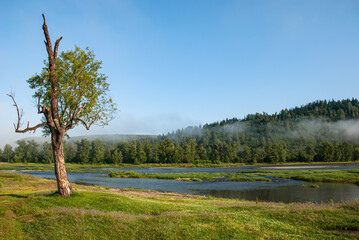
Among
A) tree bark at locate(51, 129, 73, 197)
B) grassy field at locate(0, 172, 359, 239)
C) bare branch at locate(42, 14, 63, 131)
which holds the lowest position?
grassy field at locate(0, 172, 359, 239)

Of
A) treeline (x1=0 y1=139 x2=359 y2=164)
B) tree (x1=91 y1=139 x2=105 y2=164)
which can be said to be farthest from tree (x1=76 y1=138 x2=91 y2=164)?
tree (x1=91 y1=139 x2=105 y2=164)

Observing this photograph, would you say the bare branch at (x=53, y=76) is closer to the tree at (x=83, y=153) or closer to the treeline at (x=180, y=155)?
the treeline at (x=180, y=155)

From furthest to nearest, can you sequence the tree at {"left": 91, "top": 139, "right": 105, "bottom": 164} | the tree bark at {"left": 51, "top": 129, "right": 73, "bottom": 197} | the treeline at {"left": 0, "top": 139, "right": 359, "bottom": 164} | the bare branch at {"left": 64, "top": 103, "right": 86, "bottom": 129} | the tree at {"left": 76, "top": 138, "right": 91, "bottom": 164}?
the tree at {"left": 91, "top": 139, "right": 105, "bottom": 164} < the tree at {"left": 76, "top": 138, "right": 91, "bottom": 164} < the treeline at {"left": 0, "top": 139, "right": 359, "bottom": 164} < the bare branch at {"left": 64, "top": 103, "right": 86, "bottom": 129} < the tree bark at {"left": 51, "top": 129, "right": 73, "bottom": 197}

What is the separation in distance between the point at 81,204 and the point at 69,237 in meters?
7.84

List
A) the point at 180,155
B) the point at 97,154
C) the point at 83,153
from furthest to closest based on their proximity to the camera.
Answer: the point at 97,154
the point at 83,153
the point at 180,155

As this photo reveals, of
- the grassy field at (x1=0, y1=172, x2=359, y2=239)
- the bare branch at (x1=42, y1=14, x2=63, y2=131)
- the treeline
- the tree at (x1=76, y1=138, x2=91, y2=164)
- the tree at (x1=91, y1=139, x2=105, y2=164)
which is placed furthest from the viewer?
the tree at (x1=91, y1=139, x2=105, y2=164)

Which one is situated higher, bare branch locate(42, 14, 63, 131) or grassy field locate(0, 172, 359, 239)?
bare branch locate(42, 14, 63, 131)

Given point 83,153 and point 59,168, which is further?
point 83,153

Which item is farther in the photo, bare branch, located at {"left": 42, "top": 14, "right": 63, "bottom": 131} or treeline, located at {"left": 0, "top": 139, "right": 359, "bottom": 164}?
treeline, located at {"left": 0, "top": 139, "right": 359, "bottom": 164}

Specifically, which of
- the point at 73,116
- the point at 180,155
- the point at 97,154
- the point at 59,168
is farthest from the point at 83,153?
the point at 59,168

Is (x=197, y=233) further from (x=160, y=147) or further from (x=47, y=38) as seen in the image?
(x=160, y=147)

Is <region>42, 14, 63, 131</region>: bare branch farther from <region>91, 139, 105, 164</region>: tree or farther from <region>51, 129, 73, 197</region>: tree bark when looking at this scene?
<region>91, 139, 105, 164</region>: tree

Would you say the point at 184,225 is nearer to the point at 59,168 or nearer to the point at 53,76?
the point at 59,168

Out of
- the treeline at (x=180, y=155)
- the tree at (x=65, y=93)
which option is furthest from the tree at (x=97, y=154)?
the tree at (x=65, y=93)
